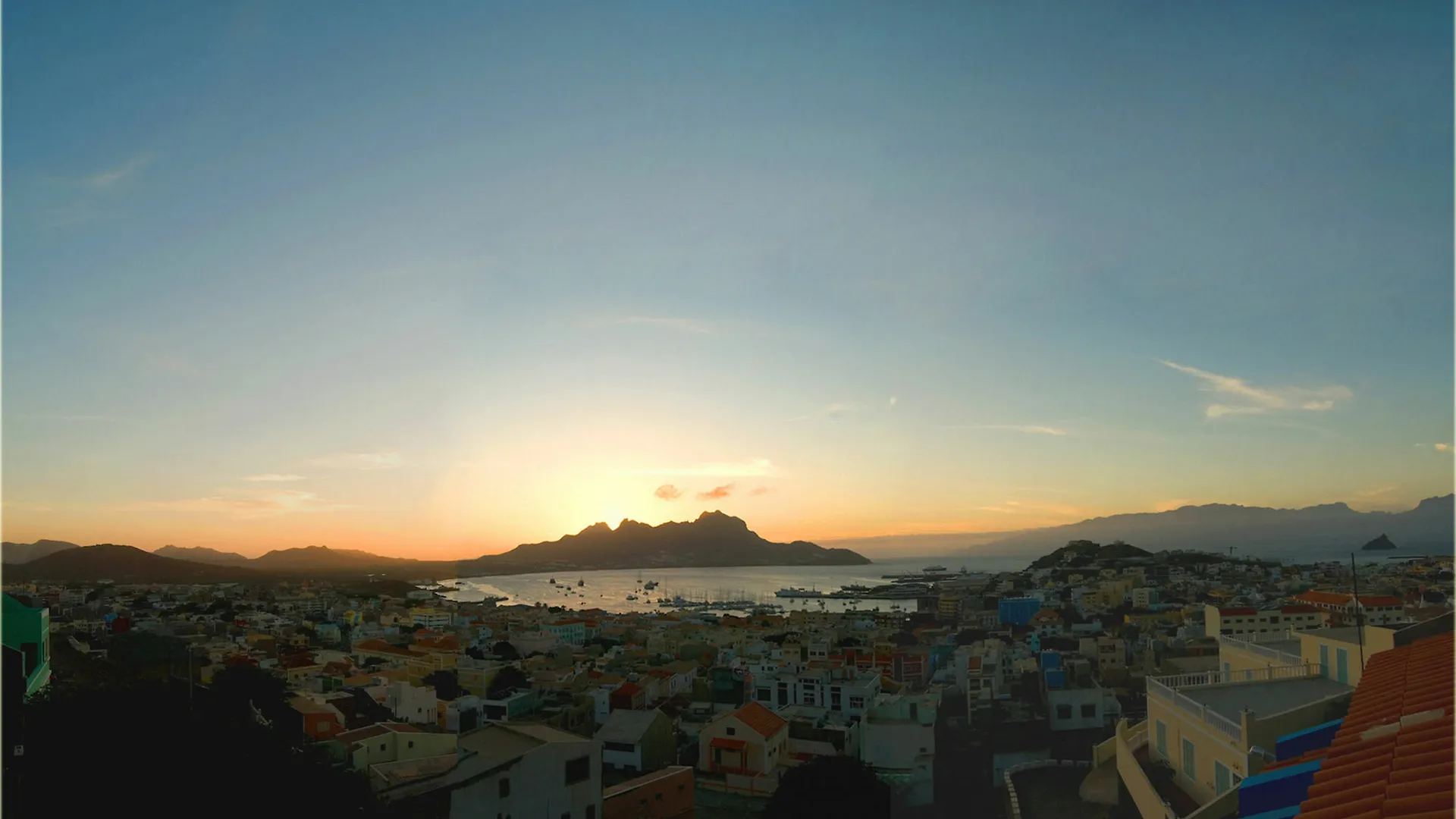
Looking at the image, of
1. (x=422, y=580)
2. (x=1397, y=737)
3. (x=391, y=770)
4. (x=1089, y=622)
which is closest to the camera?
(x=1397, y=737)

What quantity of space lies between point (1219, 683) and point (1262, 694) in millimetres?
361

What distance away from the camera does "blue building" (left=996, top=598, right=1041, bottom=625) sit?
93.5ft

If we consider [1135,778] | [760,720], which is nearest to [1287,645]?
[1135,778]

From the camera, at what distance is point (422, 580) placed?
237 ft

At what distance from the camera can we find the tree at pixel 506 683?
16.3m

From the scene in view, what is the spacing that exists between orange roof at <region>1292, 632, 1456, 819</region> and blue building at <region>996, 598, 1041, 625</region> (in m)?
26.8

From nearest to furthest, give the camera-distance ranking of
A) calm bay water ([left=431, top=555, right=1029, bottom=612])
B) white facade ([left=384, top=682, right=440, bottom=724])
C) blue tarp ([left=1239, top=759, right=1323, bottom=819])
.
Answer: blue tarp ([left=1239, top=759, right=1323, bottom=819]) < white facade ([left=384, top=682, right=440, bottom=724]) < calm bay water ([left=431, top=555, right=1029, bottom=612])

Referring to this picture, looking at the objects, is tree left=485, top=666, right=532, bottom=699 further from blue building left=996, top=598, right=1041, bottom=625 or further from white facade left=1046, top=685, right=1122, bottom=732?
blue building left=996, top=598, right=1041, bottom=625

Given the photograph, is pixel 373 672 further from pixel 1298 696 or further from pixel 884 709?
pixel 1298 696

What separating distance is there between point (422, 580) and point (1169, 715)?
240ft

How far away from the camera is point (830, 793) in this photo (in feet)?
30.2

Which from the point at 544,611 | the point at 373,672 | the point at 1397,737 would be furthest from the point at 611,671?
the point at 544,611

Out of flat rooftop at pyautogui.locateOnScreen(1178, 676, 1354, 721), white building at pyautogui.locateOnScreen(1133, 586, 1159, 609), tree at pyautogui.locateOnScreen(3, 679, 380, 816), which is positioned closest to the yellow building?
flat rooftop at pyautogui.locateOnScreen(1178, 676, 1354, 721)

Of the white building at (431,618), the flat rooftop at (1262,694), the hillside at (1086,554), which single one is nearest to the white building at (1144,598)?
the hillside at (1086,554)
